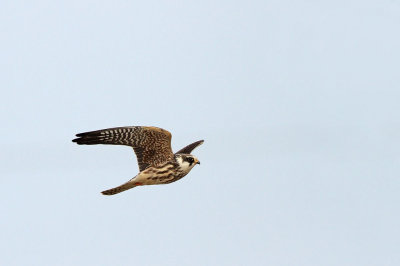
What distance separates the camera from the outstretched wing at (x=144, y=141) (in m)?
19.2

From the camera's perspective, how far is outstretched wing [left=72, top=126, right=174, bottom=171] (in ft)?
63.0

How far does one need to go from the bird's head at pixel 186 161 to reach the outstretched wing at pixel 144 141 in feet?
0.76

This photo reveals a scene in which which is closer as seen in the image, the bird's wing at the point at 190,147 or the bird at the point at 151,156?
the bird at the point at 151,156

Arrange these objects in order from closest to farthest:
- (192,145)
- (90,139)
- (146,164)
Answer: (90,139), (146,164), (192,145)


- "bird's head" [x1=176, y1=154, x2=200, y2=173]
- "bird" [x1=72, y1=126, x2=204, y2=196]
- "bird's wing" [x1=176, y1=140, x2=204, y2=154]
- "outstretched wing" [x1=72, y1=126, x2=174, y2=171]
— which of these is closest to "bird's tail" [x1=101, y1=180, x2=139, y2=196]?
"bird" [x1=72, y1=126, x2=204, y2=196]

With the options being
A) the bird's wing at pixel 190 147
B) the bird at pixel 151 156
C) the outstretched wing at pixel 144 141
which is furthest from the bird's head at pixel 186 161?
the bird's wing at pixel 190 147

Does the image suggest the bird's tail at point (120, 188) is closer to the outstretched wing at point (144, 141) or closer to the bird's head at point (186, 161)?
the outstretched wing at point (144, 141)

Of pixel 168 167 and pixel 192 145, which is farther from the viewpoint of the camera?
pixel 192 145

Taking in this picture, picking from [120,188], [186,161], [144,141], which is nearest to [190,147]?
[186,161]

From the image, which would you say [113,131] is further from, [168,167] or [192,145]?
[192,145]

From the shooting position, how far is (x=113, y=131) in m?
19.1

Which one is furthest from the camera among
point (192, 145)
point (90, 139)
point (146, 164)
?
point (192, 145)

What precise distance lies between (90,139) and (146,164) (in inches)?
74.2

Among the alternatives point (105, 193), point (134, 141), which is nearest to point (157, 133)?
point (134, 141)
